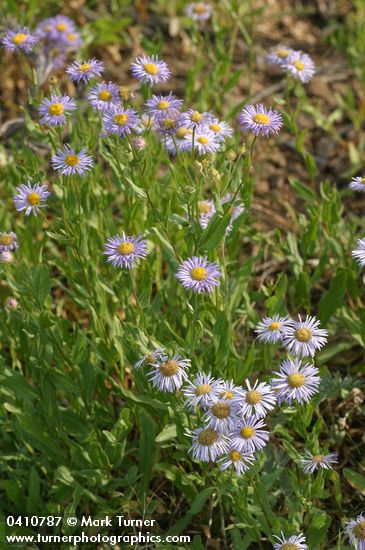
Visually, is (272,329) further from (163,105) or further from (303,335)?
(163,105)

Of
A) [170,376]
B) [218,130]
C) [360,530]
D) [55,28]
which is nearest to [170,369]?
[170,376]

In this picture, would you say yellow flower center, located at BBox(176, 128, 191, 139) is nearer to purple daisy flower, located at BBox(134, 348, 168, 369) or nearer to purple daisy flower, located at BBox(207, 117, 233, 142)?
purple daisy flower, located at BBox(207, 117, 233, 142)

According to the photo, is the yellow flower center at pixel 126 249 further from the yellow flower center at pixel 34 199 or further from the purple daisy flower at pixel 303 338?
the purple daisy flower at pixel 303 338

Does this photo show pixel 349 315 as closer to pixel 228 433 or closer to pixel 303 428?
pixel 303 428

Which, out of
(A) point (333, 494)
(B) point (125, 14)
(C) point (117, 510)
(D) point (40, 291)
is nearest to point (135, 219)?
(D) point (40, 291)

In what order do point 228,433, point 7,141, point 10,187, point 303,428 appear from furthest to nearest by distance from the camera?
1. point 7,141
2. point 10,187
3. point 303,428
4. point 228,433

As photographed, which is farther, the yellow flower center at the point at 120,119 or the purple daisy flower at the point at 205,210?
the purple daisy flower at the point at 205,210

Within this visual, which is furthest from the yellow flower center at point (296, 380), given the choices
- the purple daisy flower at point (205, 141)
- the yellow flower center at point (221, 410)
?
the purple daisy flower at point (205, 141)
